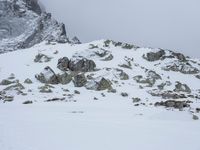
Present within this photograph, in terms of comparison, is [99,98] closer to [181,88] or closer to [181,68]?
[181,88]

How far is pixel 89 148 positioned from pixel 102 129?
16.5 ft

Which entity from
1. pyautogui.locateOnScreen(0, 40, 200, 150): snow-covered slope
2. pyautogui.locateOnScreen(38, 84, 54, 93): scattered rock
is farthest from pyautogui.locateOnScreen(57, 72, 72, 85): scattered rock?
pyautogui.locateOnScreen(38, 84, 54, 93): scattered rock

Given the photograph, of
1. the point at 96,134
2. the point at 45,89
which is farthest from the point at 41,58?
the point at 96,134

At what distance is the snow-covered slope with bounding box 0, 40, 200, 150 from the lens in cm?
1964

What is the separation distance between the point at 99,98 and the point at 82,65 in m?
23.9

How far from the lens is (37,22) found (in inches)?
6403

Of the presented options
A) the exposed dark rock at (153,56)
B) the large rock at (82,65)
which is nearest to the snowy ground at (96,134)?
the large rock at (82,65)

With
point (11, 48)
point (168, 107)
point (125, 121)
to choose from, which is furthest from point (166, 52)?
point (11, 48)

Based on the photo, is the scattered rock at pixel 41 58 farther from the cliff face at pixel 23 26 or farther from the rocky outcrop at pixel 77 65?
the cliff face at pixel 23 26

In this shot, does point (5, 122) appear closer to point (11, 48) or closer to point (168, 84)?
point (168, 84)

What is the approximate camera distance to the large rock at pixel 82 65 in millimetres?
70125

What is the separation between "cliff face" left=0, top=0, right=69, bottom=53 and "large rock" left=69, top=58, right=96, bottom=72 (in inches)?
2390

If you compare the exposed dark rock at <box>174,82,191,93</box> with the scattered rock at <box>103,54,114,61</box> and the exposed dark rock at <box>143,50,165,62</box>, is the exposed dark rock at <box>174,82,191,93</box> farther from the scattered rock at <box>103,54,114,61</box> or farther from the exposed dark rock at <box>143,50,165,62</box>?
the scattered rock at <box>103,54,114,61</box>

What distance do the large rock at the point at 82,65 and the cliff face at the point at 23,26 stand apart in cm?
6072
